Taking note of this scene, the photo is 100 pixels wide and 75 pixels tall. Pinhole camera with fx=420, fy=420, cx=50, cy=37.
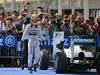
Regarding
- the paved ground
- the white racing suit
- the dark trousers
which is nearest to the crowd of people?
the dark trousers

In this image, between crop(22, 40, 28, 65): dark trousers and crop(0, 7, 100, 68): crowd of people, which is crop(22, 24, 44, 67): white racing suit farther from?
crop(0, 7, 100, 68): crowd of people

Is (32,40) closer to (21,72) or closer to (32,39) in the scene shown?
(32,39)

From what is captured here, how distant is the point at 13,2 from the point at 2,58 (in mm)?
14634

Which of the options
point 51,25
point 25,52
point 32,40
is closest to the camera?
point 32,40

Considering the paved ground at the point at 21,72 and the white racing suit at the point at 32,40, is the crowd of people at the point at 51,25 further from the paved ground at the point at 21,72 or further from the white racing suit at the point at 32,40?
the white racing suit at the point at 32,40

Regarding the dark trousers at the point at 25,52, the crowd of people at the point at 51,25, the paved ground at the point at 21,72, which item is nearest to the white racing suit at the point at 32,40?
the paved ground at the point at 21,72

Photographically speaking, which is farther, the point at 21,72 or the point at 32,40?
the point at 21,72

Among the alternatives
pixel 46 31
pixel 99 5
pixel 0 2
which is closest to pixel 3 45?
pixel 46 31

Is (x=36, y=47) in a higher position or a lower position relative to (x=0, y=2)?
lower

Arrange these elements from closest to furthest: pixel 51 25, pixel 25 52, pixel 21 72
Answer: pixel 21 72
pixel 25 52
pixel 51 25

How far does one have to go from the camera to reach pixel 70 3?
112ft

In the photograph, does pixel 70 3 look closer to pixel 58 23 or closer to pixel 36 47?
pixel 58 23

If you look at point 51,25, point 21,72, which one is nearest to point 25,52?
point 21,72

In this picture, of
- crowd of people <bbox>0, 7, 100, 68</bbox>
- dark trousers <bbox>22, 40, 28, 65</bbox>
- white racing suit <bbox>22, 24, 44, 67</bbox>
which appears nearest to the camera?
white racing suit <bbox>22, 24, 44, 67</bbox>
